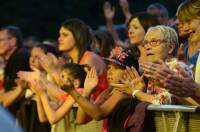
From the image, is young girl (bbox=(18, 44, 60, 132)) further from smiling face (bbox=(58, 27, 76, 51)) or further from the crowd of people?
smiling face (bbox=(58, 27, 76, 51))

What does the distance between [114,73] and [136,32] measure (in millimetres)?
1535

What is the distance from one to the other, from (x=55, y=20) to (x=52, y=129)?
50.1 feet

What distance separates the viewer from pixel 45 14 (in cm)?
2309

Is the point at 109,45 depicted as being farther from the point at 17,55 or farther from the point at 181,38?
the point at 181,38

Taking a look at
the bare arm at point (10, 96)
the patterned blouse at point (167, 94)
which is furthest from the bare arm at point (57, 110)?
the bare arm at point (10, 96)

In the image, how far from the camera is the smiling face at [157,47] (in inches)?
240

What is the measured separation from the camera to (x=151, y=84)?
6.26 m

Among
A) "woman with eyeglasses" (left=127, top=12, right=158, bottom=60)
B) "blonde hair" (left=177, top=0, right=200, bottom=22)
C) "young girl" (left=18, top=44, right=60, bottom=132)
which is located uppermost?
"blonde hair" (left=177, top=0, right=200, bottom=22)

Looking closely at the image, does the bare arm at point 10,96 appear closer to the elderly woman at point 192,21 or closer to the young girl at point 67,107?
the young girl at point 67,107

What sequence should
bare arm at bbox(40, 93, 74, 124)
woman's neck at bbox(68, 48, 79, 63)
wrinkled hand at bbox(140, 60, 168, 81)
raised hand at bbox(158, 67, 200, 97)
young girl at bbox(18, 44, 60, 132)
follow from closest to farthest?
raised hand at bbox(158, 67, 200, 97) → wrinkled hand at bbox(140, 60, 168, 81) → bare arm at bbox(40, 93, 74, 124) → woman's neck at bbox(68, 48, 79, 63) → young girl at bbox(18, 44, 60, 132)

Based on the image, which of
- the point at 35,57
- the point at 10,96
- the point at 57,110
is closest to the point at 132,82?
the point at 57,110

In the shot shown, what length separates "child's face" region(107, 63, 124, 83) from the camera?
632 cm

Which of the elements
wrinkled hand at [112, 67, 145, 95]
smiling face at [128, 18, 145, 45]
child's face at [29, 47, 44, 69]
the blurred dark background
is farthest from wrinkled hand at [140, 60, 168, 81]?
the blurred dark background

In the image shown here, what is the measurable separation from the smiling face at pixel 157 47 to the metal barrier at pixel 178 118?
856 millimetres
